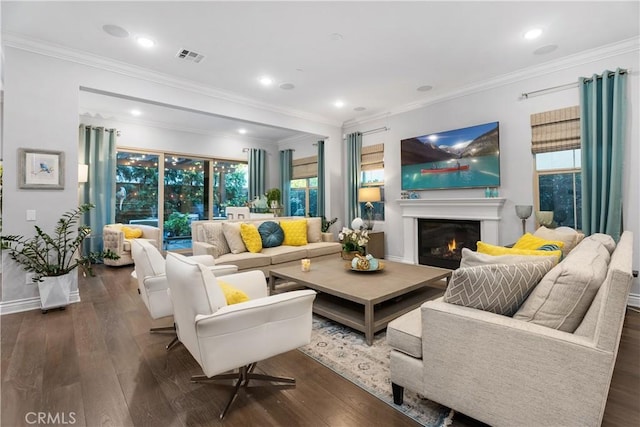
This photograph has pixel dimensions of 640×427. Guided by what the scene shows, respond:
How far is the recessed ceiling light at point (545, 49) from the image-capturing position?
3594 mm

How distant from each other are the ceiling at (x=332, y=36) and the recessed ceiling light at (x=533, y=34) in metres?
0.06

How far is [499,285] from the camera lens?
1466 millimetres

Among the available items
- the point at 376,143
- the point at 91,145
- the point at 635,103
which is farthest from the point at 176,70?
the point at 635,103

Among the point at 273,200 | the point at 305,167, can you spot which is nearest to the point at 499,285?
the point at 273,200

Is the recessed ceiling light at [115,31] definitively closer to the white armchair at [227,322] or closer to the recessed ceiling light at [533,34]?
the white armchair at [227,322]

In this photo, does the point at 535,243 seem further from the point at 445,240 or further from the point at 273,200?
the point at 273,200

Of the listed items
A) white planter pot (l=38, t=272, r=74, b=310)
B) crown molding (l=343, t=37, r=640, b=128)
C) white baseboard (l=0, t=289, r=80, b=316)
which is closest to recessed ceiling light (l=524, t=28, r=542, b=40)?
crown molding (l=343, t=37, r=640, b=128)

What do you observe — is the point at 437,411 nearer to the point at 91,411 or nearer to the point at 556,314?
the point at 556,314

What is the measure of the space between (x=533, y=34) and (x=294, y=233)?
402 cm

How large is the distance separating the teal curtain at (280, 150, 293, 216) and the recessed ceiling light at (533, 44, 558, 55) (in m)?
5.71

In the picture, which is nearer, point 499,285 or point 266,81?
point 499,285

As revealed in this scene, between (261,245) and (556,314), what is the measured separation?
377cm

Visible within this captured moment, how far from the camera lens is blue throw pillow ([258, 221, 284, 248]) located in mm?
4793

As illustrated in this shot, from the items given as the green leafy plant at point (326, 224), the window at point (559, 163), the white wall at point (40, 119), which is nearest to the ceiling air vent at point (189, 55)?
the white wall at point (40, 119)
